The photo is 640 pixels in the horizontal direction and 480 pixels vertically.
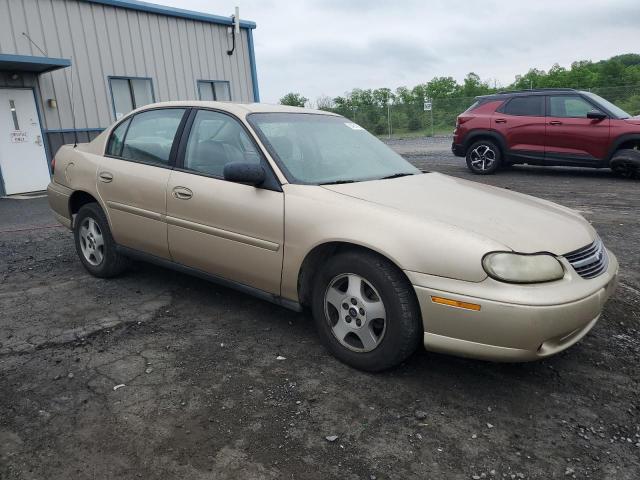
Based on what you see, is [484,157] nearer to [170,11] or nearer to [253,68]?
[253,68]

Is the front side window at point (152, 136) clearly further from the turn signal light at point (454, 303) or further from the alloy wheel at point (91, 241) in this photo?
the turn signal light at point (454, 303)

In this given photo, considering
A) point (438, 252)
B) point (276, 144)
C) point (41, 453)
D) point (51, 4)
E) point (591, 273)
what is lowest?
point (41, 453)

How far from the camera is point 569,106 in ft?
33.1

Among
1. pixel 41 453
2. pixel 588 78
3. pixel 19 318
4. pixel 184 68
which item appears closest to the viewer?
pixel 41 453

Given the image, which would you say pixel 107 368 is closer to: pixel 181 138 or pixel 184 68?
pixel 181 138

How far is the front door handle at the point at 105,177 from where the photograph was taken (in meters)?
4.28

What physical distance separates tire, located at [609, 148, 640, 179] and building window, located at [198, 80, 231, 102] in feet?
30.6

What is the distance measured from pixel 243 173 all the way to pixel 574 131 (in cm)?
883

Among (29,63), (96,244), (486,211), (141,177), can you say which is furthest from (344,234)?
(29,63)

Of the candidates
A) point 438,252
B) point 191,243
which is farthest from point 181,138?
point 438,252

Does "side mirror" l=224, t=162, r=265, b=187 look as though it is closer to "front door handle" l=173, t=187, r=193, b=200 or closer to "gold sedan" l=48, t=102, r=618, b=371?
"gold sedan" l=48, t=102, r=618, b=371

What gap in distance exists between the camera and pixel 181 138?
389 centimetres

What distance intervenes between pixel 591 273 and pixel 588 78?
116 ft

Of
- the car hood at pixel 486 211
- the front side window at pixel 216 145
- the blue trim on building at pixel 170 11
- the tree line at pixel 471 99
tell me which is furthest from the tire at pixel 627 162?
the tree line at pixel 471 99
